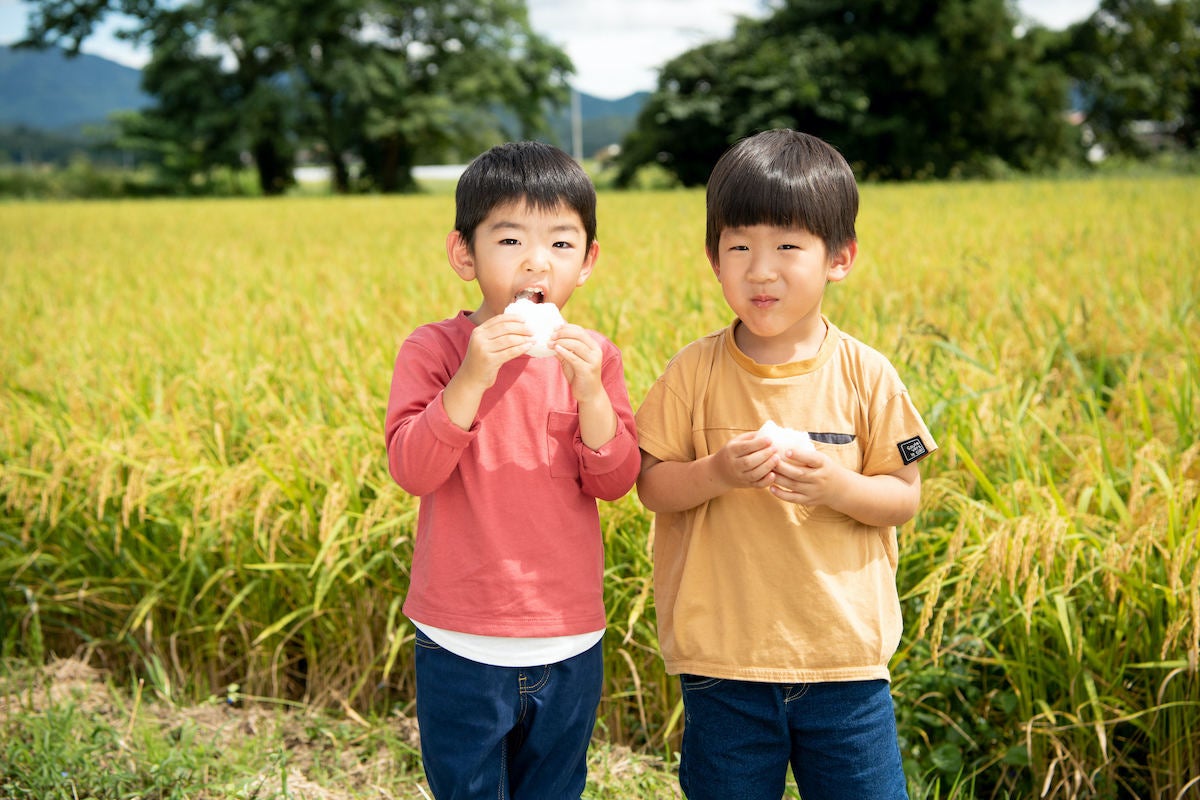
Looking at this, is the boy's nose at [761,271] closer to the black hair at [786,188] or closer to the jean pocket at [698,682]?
the black hair at [786,188]

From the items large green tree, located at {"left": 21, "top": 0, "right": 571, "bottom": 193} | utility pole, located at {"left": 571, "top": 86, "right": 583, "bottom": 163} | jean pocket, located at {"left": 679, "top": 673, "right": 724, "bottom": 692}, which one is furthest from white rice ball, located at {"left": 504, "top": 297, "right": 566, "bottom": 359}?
utility pole, located at {"left": 571, "top": 86, "right": 583, "bottom": 163}

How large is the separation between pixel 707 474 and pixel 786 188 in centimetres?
36

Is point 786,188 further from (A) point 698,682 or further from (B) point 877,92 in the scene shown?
(B) point 877,92

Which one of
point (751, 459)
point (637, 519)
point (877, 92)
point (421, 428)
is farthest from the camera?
point (877, 92)

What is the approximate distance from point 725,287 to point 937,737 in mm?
1231

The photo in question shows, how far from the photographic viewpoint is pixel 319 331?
12.4 feet

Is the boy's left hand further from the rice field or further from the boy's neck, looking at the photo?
the rice field

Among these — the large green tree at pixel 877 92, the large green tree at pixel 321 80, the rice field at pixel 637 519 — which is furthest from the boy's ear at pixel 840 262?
the large green tree at pixel 321 80

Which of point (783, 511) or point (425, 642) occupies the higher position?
point (783, 511)

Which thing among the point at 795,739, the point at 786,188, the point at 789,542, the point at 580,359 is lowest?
the point at 795,739

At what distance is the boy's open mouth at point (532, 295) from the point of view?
1.33 meters

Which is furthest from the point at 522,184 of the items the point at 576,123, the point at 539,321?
the point at 576,123

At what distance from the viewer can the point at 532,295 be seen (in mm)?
1331

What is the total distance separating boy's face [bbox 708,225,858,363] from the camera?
1288 millimetres
